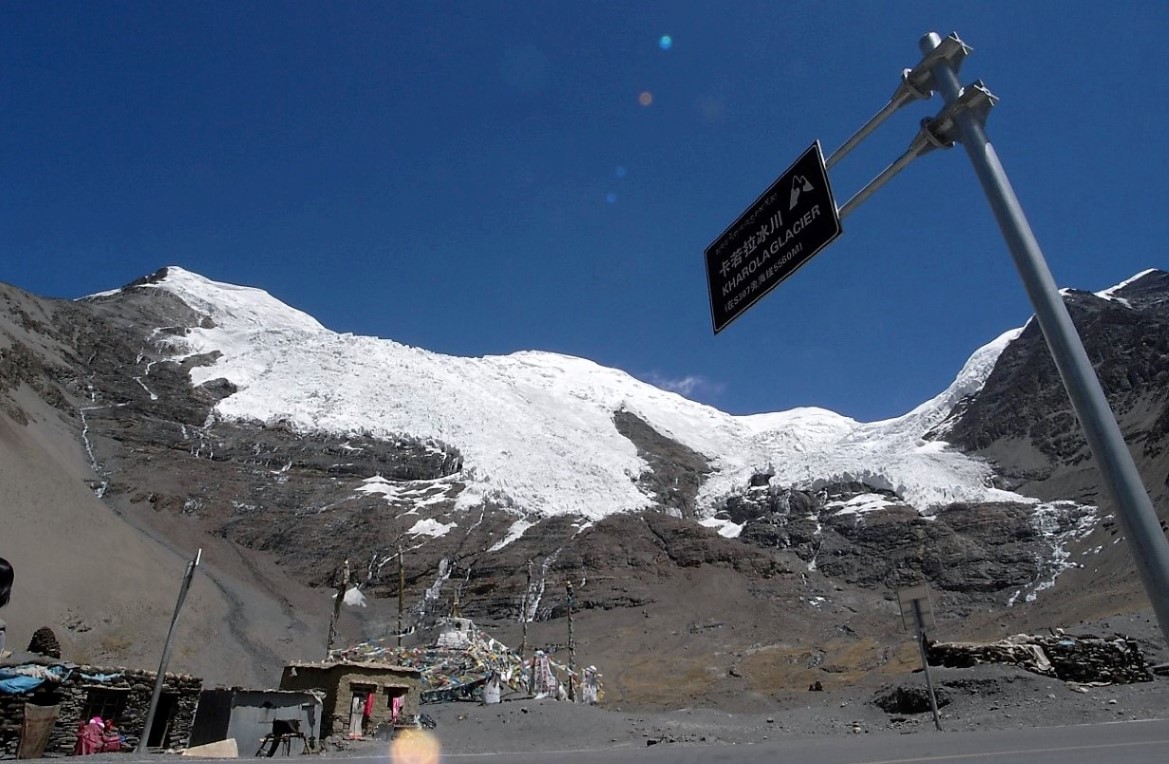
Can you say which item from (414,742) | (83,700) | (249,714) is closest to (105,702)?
(83,700)

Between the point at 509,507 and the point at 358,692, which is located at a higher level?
the point at 509,507

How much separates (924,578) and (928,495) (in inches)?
1100

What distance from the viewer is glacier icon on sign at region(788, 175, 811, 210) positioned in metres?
5.00

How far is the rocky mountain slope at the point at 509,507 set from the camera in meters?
54.7

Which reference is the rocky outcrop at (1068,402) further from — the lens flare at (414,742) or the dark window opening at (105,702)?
the dark window opening at (105,702)

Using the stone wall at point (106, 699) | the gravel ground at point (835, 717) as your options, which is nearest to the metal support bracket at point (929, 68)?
the gravel ground at point (835, 717)

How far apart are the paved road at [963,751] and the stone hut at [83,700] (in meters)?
9.56

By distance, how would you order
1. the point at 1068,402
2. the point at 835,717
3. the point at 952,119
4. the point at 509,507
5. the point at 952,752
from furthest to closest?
the point at 1068,402
the point at 509,507
the point at 835,717
the point at 952,752
the point at 952,119

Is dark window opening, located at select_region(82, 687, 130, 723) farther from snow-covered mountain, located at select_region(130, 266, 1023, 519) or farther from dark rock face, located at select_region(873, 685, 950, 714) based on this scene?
snow-covered mountain, located at select_region(130, 266, 1023, 519)

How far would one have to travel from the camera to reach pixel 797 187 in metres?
5.05

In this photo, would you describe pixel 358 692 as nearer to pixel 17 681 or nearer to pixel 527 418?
pixel 17 681

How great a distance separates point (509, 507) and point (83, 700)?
79.6 m

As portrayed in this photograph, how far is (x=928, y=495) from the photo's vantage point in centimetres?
10719

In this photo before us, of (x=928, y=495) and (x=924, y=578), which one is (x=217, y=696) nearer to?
(x=924, y=578)
